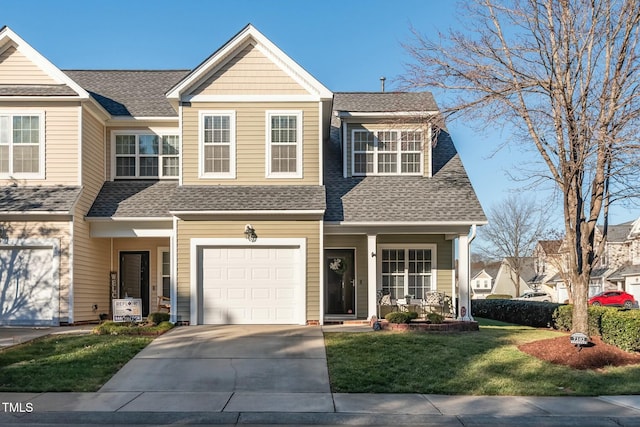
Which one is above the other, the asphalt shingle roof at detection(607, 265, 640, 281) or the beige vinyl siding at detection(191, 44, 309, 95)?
the beige vinyl siding at detection(191, 44, 309, 95)

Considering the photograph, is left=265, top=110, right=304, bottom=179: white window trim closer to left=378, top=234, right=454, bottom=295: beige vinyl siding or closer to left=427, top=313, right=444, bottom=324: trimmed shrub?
left=378, top=234, right=454, bottom=295: beige vinyl siding

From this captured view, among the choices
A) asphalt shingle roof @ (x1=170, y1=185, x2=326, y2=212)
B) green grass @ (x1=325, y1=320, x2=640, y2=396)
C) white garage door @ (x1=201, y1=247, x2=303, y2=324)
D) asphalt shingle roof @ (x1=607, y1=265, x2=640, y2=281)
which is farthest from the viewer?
asphalt shingle roof @ (x1=607, y1=265, x2=640, y2=281)

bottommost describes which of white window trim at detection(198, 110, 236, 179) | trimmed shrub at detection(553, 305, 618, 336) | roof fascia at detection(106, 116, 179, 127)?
trimmed shrub at detection(553, 305, 618, 336)

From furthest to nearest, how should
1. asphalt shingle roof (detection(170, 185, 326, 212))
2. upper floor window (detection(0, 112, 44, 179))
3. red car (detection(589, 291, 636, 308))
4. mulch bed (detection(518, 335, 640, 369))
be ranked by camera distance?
red car (detection(589, 291, 636, 308)) < upper floor window (detection(0, 112, 44, 179)) < asphalt shingle roof (detection(170, 185, 326, 212)) < mulch bed (detection(518, 335, 640, 369))

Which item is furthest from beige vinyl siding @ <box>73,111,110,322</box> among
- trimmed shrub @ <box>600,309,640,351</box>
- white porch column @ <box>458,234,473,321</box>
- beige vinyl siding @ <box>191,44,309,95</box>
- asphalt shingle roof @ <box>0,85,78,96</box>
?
trimmed shrub @ <box>600,309,640,351</box>

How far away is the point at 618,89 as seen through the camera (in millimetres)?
13016

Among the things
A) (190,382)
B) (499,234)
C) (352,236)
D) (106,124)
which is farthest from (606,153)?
(499,234)

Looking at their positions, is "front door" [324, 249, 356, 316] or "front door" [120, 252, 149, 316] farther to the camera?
"front door" [120, 252, 149, 316]

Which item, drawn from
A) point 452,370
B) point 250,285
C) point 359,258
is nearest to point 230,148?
point 250,285

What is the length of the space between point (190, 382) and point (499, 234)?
49.7 metres

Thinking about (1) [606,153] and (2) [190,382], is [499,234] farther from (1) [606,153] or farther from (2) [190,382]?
(2) [190,382]

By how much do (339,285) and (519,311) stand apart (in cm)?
748

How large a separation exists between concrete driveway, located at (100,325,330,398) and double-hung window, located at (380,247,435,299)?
4.28 metres

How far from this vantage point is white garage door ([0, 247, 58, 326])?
16.2 metres
